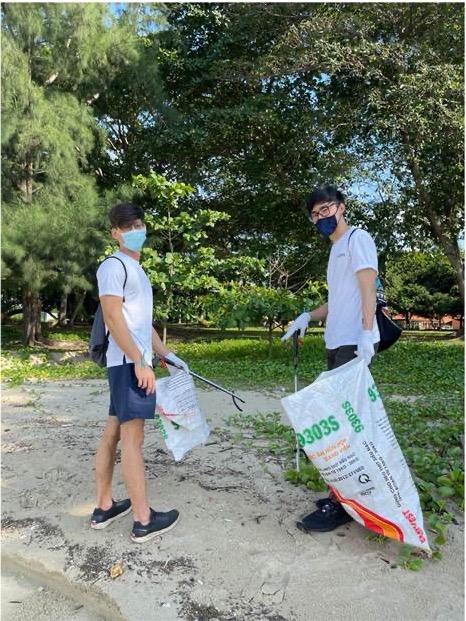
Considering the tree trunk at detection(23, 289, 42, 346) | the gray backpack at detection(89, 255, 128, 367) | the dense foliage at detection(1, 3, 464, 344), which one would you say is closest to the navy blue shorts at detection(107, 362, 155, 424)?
the gray backpack at detection(89, 255, 128, 367)

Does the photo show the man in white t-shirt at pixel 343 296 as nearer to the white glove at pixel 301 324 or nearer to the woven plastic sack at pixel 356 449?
the woven plastic sack at pixel 356 449

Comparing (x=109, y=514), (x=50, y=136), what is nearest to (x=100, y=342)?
(x=109, y=514)

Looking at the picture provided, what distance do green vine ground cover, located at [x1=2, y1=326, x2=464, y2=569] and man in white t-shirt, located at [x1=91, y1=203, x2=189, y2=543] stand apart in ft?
3.23

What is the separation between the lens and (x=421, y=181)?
12211mm

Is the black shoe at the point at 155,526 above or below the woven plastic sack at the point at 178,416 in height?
below

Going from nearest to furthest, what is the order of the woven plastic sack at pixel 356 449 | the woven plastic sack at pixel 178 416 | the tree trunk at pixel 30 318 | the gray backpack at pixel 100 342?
1. the woven plastic sack at pixel 356 449
2. the gray backpack at pixel 100 342
3. the woven plastic sack at pixel 178 416
4. the tree trunk at pixel 30 318

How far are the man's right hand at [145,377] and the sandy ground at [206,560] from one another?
2.37 feet

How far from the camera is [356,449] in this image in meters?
2.28

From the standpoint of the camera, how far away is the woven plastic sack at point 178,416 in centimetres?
273

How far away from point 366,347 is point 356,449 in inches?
17.9

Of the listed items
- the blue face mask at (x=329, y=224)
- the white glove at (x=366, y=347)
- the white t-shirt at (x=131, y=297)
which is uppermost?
the blue face mask at (x=329, y=224)

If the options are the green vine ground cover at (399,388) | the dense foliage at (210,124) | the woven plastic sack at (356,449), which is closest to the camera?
the woven plastic sack at (356,449)

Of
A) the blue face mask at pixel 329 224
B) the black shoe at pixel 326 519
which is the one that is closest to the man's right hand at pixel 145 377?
the black shoe at pixel 326 519

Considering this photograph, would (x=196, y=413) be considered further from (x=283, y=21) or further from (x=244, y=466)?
(x=283, y=21)
